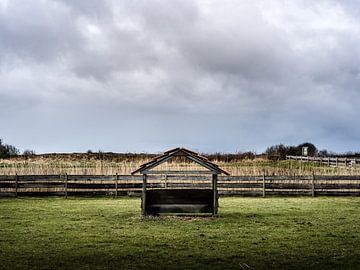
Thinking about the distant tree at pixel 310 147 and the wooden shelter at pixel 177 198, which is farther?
the distant tree at pixel 310 147

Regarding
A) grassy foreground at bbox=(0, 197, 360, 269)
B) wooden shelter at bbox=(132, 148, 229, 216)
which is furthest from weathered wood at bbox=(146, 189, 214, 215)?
grassy foreground at bbox=(0, 197, 360, 269)

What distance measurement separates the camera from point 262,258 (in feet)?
38.5

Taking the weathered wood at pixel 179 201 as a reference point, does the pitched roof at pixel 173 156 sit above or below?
above

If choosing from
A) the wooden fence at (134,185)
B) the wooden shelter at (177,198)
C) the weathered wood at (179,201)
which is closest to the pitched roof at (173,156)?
the wooden shelter at (177,198)

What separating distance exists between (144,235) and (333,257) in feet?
18.3

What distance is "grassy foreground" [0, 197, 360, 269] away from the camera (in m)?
11.3

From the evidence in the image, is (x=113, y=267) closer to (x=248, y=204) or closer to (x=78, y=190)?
(x=248, y=204)

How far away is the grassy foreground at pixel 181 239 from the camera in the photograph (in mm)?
11281

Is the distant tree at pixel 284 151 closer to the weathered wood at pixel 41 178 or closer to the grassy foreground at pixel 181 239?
the weathered wood at pixel 41 178

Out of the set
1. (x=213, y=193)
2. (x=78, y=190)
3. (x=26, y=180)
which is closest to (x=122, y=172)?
(x=78, y=190)

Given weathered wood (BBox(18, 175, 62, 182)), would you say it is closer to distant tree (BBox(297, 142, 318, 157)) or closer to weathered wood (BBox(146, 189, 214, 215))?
weathered wood (BBox(146, 189, 214, 215))

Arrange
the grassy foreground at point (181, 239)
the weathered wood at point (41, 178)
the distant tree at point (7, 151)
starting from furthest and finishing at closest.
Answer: the distant tree at point (7, 151) → the weathered wood at point (41, 178) → the grassy foreground at point (181, 239)

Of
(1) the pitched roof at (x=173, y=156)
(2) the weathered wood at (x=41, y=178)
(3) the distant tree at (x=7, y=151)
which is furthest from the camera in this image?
(3) the distant tree at (x=7, y=151)

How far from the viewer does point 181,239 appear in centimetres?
1462
